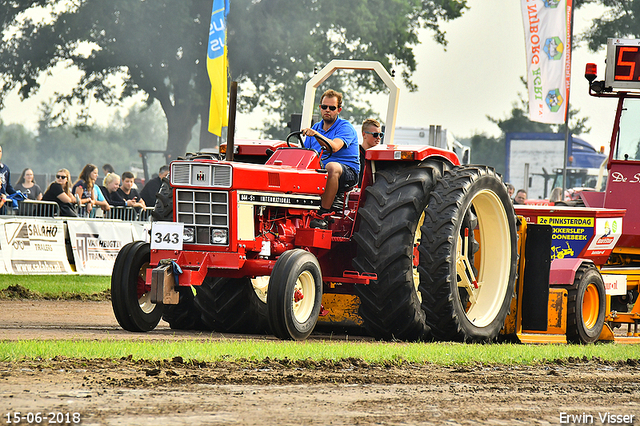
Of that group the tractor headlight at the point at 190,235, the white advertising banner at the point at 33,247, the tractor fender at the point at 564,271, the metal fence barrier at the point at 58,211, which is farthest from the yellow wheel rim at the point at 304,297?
the metal fence barrier at the point at 58,211

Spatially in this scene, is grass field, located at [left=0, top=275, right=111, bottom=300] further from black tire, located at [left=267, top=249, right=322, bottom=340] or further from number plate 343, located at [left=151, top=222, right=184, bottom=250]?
black tire, located at [left=267, top=249, right=322, bottom=340]

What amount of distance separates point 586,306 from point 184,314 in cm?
425

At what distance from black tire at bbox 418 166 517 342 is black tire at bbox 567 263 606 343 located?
0.79m

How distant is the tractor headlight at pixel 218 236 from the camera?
750 centimetres

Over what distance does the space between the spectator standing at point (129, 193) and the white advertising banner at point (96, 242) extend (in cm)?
65

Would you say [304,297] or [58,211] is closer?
[304,297]

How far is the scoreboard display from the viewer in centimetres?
1123

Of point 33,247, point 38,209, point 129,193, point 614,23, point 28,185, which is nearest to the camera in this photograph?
point 33,247

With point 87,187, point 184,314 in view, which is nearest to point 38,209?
point 87,187

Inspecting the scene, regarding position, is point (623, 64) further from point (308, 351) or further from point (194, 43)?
point (194, 43)

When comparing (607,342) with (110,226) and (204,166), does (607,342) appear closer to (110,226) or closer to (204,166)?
(204,166)

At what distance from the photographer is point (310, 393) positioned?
4.95 meters

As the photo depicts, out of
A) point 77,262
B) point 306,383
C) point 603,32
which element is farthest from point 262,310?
point 603,32

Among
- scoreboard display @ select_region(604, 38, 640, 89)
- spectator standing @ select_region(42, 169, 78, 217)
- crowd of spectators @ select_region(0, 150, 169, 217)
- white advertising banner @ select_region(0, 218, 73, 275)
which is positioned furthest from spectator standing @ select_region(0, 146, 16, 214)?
scoreboard display @ select_region(604, 38, 640, 89)
